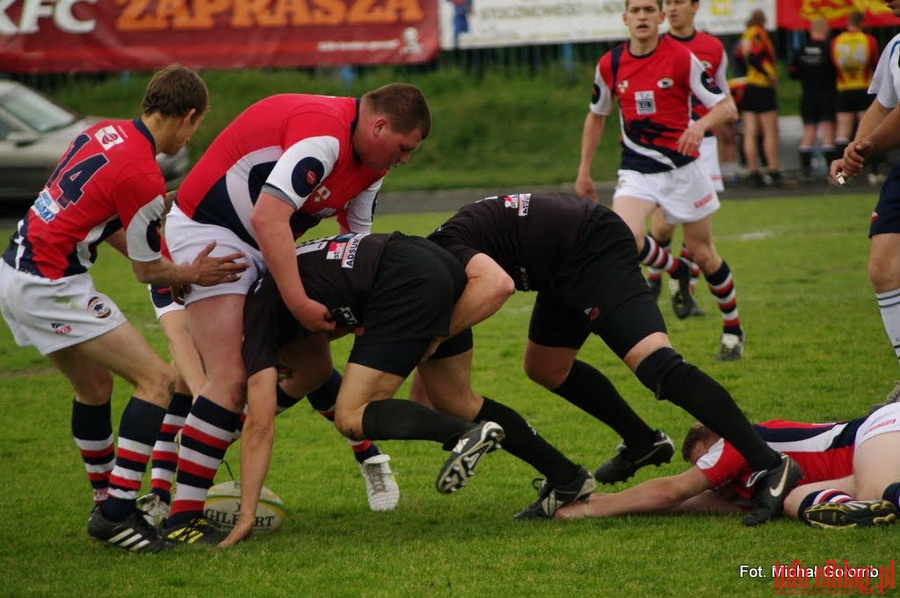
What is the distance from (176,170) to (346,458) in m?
12.8

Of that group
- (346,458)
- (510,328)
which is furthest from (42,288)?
(510,328)

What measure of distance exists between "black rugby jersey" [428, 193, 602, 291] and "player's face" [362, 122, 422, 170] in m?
0.42

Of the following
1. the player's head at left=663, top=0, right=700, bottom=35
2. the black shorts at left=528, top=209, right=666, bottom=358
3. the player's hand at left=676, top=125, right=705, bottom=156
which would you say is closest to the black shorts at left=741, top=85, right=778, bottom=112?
the player's head at left=663, top=0, right=700, bottom=35

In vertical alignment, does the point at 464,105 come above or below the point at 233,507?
below

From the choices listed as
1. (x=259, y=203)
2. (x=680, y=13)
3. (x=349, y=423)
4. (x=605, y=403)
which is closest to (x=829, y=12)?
(x=680, y=13)

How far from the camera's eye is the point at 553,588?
170 inches

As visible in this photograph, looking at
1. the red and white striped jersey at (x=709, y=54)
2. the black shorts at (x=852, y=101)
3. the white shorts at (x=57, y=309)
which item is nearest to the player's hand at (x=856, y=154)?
the white shorts at (x=57, y=309)

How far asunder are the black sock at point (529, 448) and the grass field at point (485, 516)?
0.81ft

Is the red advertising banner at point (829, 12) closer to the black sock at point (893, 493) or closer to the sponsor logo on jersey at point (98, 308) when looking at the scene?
the black sock at point (893, 493)

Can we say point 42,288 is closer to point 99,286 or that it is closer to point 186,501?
point 186,501

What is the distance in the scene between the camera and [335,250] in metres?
5.19

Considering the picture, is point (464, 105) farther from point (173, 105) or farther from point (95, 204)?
point (95, 204)

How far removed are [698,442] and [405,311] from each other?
4.62ft

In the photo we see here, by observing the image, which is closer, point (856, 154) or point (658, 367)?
point (658, 367)
